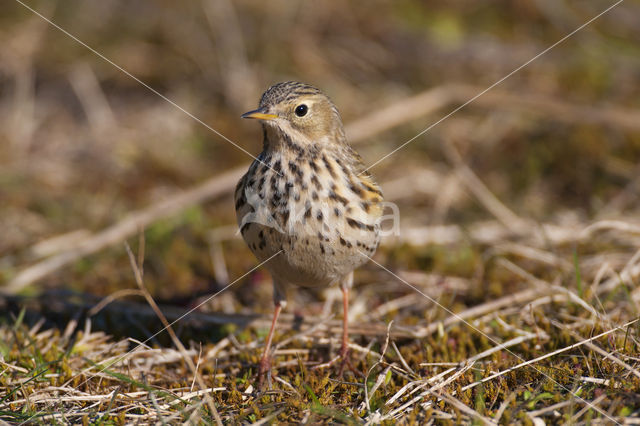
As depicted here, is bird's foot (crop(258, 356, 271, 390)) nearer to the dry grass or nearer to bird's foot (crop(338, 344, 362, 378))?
the dry grass

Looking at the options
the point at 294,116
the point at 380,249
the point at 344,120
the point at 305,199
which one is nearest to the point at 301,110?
the point at 294,116

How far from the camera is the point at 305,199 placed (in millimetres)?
3682

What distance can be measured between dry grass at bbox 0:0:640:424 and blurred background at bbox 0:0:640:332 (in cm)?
3

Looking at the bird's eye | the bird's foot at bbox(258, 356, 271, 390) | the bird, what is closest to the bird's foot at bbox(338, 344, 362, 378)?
the bird

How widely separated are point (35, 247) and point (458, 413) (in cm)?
470

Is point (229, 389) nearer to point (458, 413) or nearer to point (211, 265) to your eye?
point (458, 413)

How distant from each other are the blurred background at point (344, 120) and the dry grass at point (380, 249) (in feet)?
0.10

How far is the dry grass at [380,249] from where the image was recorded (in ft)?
11.9

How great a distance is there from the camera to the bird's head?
3.95 m

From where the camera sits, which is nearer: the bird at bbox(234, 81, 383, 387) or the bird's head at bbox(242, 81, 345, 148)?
the bird at bbox(234, 81, 383, 387)

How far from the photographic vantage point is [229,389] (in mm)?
3867

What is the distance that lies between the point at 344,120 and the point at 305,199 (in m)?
4.72

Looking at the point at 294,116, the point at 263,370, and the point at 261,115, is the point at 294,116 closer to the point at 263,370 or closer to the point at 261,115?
the point at 261,115

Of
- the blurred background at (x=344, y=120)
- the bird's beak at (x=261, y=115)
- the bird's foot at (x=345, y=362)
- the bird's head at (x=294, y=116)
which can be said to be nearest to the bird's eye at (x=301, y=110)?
the bird's head at (x=294, y=116)
